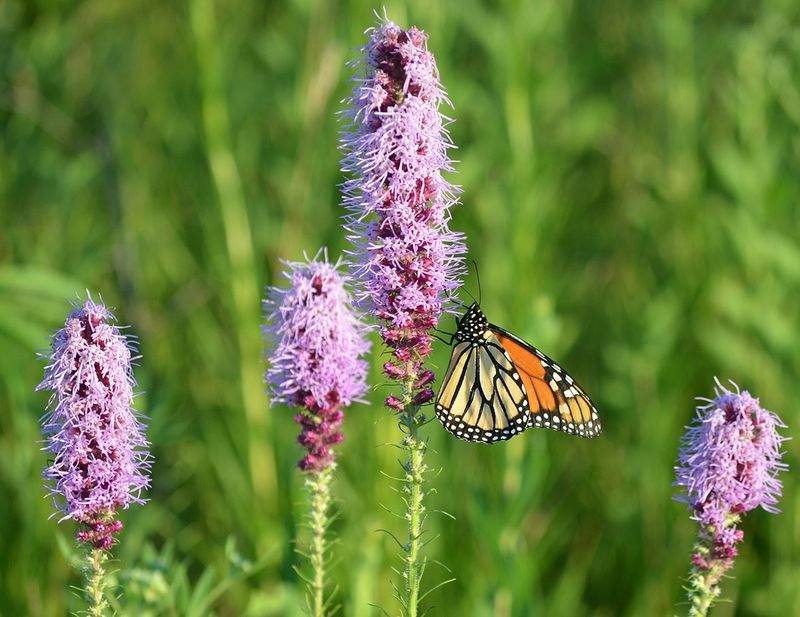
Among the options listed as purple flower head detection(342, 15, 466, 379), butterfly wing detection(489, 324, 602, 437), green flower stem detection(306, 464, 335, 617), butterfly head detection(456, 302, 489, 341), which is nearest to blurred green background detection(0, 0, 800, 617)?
butterfly wing detection(489, 324, 602, 437)

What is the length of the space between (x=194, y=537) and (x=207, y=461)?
1.44 ft

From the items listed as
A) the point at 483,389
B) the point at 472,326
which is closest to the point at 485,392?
the point at 483,389

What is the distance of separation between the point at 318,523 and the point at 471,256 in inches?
125

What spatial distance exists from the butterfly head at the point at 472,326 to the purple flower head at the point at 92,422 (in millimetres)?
1172

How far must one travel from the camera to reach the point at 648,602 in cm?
469

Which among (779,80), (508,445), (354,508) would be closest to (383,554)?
(354,508)

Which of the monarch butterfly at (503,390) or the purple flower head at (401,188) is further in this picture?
the monarch butterfly at (503,390)

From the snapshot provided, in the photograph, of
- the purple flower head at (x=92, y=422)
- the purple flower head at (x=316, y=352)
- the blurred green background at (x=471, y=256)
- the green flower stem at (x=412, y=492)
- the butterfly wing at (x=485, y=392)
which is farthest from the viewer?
the blurred green background at (x=471, y=256)

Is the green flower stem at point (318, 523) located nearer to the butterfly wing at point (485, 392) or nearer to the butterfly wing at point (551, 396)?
the butterfly wing at point (485, 392)

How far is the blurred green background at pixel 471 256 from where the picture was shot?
14.7 feet

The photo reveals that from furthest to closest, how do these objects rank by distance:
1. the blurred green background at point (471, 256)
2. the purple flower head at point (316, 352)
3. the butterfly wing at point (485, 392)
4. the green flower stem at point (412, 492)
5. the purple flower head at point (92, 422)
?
the blurred green background at point (471, 256)
the butterfly wing at point (485, 392)
the purple flower head at point (316, 352)
the green flower stem at point (412, 492)
the purple flower head at point (92, 422)

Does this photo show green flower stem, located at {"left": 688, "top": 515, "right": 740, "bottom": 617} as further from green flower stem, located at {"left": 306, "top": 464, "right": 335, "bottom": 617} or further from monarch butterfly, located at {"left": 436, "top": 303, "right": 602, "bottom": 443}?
green flower stem, located at {"left": 306, "top": 464, "right": 335, "bottom": 617}

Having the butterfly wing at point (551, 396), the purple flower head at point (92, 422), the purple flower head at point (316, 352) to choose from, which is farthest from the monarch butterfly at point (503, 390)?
the purple flower head at point (92, 422)

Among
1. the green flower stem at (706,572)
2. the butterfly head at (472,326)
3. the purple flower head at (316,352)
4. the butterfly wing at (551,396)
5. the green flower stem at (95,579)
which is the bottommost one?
the green flower stem at (95,579)
